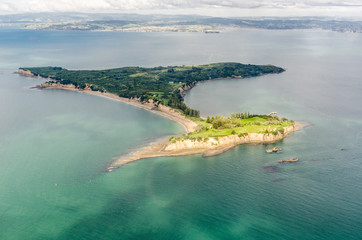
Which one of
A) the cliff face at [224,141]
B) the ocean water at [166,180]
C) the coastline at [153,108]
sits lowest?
the ocean water at [166,180]

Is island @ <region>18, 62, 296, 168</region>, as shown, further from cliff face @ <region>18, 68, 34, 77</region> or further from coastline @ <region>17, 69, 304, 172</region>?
cliff face @ <region>18, 68, 34, 77</region>

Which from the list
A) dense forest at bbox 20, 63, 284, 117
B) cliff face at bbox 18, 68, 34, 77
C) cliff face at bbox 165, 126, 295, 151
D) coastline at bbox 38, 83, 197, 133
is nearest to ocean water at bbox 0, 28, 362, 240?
cliff face at bbox 165, 126, 295, 151

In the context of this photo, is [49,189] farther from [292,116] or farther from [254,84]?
[254,84]

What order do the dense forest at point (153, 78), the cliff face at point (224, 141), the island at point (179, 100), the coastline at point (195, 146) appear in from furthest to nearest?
1. the dense forest at point (153, 78)
2. the island at point (179, 100)
3. the cliff face at point (224, 141)
4. the coastline at point (195, 146)

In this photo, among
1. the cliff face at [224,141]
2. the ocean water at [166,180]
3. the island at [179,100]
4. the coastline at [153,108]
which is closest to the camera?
the ocean water at [166,180]

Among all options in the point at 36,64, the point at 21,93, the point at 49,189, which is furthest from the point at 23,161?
the point at 36,64

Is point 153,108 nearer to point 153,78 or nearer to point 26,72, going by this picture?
point 153,78

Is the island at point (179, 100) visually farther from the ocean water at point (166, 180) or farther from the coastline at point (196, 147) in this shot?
the ocean water at point (166, 180)

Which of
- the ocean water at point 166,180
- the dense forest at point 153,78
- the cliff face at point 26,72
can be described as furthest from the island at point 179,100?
the ocean water at point 166,180

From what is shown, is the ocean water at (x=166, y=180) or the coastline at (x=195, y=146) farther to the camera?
the coastline at (x=195, y=146)
